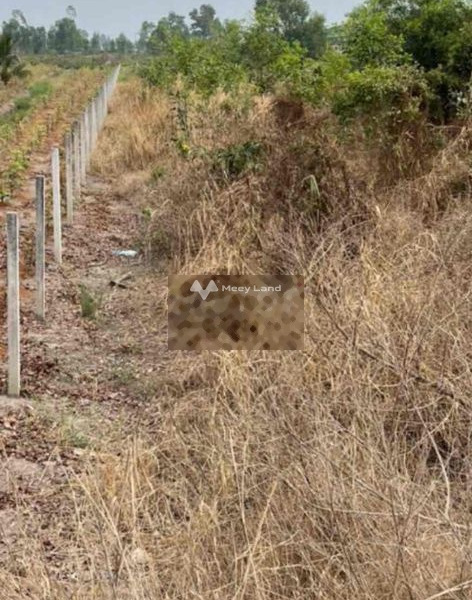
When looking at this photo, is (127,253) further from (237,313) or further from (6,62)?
(6,62)

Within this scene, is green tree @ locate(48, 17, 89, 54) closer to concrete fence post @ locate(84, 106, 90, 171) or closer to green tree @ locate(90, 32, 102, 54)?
green tree @ locate(90, 32, 102, 54)

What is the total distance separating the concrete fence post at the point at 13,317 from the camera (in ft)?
14.4

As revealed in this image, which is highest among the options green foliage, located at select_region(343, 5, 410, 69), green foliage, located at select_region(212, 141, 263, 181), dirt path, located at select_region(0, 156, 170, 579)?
green foliage, located at select_region(343, 5, 410, 69)

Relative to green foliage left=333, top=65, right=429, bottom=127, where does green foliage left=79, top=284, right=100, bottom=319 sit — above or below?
below

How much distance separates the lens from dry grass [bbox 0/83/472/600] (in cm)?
244

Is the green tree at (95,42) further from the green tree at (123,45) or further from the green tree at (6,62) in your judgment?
A: the green tree at (6,62)

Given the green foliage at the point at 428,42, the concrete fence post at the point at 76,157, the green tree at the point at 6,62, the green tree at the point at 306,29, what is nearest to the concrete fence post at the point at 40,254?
the green foliage at the point at 428,42

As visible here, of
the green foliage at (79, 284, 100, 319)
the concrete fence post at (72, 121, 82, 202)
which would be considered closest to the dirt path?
the green foliage at (79, 284, 100, 319)

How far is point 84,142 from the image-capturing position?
11281 mm

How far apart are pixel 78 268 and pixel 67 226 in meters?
1.44

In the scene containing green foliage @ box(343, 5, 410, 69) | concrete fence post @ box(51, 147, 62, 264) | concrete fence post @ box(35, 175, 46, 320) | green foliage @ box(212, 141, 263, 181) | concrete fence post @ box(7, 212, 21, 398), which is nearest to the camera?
concrete fence post @ box(7, 212, 21, 398)

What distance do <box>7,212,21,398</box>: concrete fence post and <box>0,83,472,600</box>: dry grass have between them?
0.83 meters

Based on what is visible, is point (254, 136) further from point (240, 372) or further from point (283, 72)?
point (240, 372)

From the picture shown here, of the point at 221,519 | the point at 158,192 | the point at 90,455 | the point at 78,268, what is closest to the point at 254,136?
the point at 158,192
